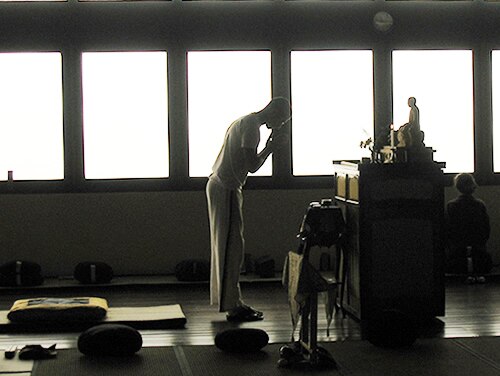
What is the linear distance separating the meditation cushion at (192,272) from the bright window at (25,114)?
1575 mm

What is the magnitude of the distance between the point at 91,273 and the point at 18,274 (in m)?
0.63

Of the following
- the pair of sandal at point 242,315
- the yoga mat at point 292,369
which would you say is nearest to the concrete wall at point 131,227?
the pair of sandal at point 242,315

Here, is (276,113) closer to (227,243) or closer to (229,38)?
(227,243)

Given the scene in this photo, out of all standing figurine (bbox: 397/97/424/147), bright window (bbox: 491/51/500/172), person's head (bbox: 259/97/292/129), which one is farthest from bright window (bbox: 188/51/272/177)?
standing figurine (bbox: 397/97/424/147)

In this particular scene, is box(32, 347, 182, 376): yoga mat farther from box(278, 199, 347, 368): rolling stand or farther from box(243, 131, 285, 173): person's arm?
box(243, 131, 285, 173): person's arm

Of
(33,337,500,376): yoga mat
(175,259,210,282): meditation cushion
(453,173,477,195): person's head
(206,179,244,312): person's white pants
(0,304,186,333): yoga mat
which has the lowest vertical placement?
(33,337,500,376): yoga mat

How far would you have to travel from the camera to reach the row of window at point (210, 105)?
9.55 metres

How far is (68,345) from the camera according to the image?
6.31m

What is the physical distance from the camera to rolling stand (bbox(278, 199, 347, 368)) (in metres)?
5.53

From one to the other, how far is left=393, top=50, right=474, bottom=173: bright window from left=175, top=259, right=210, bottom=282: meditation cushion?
2.46 meters

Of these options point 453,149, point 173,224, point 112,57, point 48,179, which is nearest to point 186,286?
point 173,224

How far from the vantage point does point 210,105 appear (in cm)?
972

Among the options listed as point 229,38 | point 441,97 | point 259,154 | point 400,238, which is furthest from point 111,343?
point 441,97

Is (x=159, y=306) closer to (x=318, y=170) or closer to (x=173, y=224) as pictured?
(x=173, y=224)
